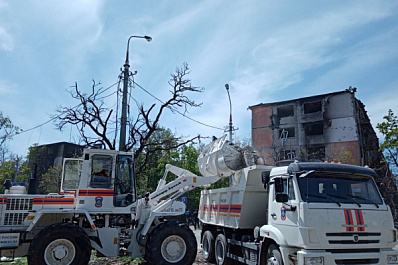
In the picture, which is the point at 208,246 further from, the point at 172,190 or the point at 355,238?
the point at 355,238

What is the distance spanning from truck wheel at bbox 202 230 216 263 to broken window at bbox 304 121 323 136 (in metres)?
28.1

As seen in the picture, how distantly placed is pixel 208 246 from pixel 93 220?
412 centimetres

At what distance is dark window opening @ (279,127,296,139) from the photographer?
37812 mm

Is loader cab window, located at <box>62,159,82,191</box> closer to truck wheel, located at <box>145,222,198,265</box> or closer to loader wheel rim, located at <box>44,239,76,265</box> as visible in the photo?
loader wheel rim, located at <box>44,239,76,265</box>

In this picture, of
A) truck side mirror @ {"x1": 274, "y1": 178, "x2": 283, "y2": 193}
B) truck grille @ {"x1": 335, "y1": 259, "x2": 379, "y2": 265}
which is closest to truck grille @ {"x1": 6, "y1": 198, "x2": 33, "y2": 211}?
truck side mirror @ {"x1": 274, "y1": 178, "x2": 283, "y2": 193}

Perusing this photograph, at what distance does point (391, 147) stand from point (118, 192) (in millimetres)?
13606

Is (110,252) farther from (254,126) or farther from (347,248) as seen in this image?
(254,126)

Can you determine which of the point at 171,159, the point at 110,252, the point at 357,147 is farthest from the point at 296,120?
the point at 110,252

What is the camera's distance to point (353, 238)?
6.25m

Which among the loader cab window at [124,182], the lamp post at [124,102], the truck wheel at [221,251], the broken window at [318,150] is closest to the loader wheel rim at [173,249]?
the truck wheel at [221,251]

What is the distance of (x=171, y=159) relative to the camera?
113 feet

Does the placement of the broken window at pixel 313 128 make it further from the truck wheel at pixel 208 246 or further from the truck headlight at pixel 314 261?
the truck headlight at pixel 314 261

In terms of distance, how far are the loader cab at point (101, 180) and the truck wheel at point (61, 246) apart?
2.75 ft

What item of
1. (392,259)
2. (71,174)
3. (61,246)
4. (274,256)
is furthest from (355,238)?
(71,174)
